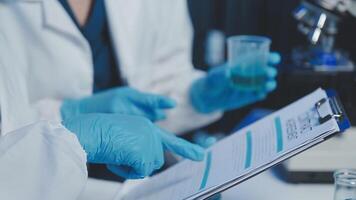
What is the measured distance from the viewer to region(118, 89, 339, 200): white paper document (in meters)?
0.81

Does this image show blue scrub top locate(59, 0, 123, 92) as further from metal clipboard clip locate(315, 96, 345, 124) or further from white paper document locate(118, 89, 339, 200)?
metal clipboard clip locate(315, 96, 345, 124)

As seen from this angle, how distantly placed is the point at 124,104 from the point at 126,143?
340 millimetres

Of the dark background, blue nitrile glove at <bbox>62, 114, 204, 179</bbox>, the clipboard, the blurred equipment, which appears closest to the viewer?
the clipboard

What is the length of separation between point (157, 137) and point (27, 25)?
583 mm

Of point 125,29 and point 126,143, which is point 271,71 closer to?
point 125,29

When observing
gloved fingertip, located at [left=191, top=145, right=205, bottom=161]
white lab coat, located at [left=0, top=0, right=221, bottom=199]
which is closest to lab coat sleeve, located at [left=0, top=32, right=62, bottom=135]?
white lab coat, located at [left=0, top=0, right=221, bottom=199]

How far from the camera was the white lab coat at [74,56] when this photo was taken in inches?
47.3

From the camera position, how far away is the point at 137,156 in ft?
Result: 3.01

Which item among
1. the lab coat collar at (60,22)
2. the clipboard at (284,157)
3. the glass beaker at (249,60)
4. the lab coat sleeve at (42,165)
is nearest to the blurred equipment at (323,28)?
the glass beaker at (249,60)

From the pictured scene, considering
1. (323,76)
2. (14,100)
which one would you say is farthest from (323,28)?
(14,100)

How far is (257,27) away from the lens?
2.07m

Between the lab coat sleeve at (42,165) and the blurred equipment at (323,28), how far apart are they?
2.20 feet

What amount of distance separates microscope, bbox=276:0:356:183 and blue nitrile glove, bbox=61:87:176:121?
0.34 metres

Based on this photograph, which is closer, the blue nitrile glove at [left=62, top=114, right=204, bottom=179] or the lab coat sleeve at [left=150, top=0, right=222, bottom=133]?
the blue nitrile glove at [left=62, top=114, right=204, bottom=179]
